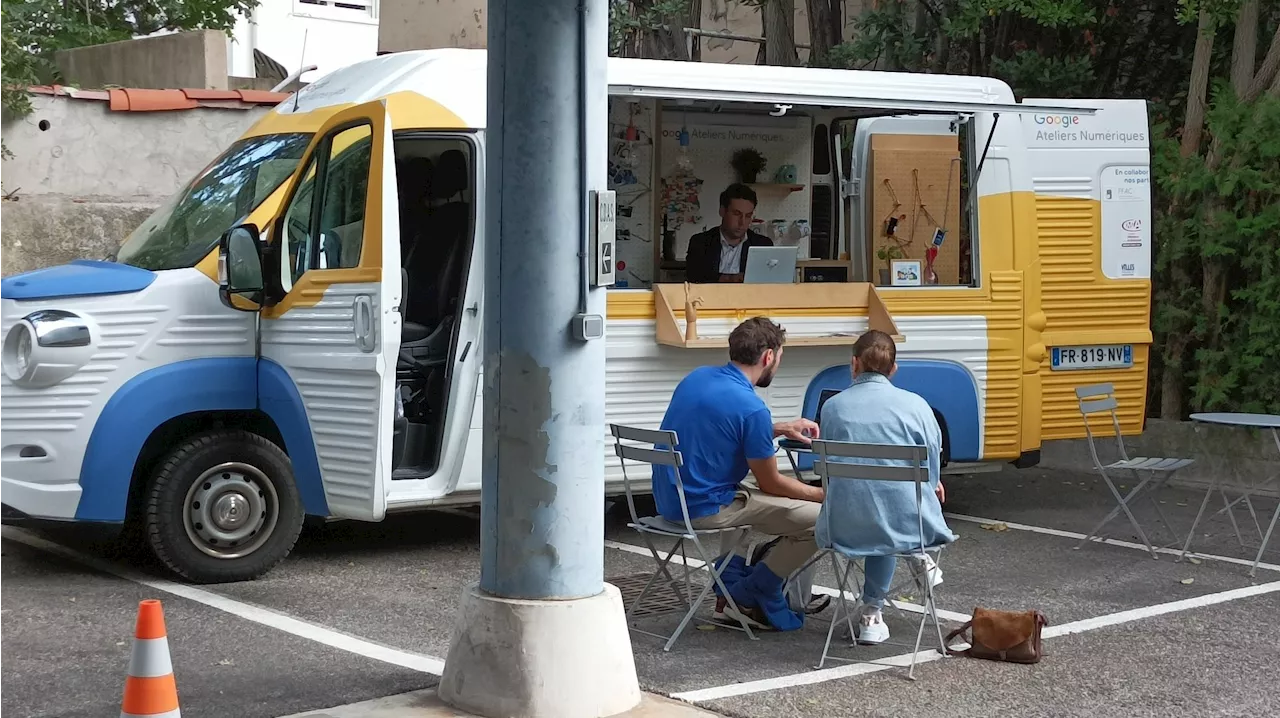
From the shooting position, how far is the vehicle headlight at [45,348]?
24.1 ft

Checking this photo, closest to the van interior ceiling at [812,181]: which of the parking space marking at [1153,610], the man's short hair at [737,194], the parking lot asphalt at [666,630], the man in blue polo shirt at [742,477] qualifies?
the man's short hair at [737,194]

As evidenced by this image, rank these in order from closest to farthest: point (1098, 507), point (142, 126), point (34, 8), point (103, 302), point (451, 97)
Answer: point (103, 302) → point (451, 97) → point (1098, 507) → point (142, 126) → point (34, 8)

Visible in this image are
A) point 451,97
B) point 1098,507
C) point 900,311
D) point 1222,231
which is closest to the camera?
point 451,97

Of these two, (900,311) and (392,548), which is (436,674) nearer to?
(392,548)

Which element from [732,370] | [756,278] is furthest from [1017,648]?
[756,278]

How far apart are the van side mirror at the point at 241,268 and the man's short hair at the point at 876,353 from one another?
3.08m

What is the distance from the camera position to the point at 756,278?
386 inches

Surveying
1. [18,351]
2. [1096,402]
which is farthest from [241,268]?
[1096,402]

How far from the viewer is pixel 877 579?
21.4 ft

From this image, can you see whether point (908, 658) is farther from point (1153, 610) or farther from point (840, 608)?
point (1153, 610)

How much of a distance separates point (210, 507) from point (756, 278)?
375cm

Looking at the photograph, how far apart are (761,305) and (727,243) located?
71.6 inches

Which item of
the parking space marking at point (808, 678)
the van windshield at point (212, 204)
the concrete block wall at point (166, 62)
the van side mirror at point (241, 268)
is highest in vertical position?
the concrete block wall at point (166, 62)

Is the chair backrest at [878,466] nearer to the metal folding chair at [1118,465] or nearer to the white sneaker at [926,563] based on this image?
the white sneaker at [926,563]
